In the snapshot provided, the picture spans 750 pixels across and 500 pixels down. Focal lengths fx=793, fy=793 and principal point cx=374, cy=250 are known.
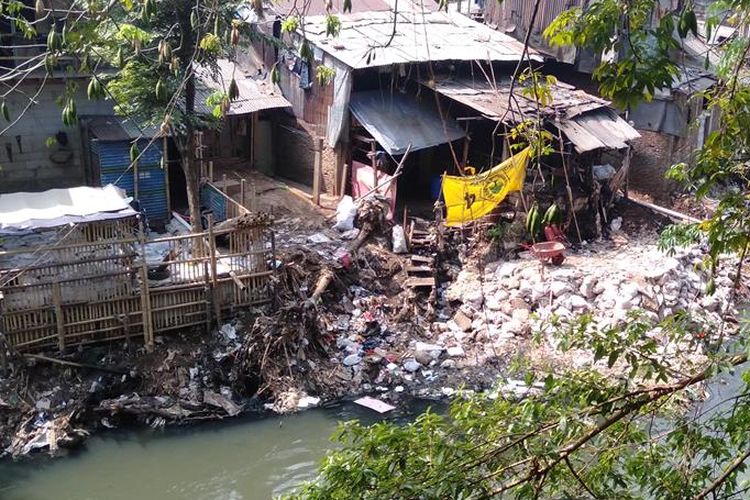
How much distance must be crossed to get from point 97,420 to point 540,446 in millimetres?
8108

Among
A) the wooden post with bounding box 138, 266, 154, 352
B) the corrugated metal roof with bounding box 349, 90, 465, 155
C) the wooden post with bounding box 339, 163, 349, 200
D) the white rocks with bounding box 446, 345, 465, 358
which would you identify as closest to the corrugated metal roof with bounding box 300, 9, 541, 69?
the corrugated metal roof with bounding box 349, 90, 465, 155

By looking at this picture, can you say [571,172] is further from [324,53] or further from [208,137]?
[208,137]

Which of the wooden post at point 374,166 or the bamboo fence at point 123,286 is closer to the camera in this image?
the bamboo fence at point 123,286

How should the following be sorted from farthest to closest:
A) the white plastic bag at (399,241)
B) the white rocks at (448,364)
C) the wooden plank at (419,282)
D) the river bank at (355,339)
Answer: the white plastic bag at (399,241), the wooden plank at (419,282), the white rocks at (448,364), the river bank at (355,339)

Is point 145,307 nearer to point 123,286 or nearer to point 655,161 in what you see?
point 123,286

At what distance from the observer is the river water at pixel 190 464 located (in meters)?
9.48

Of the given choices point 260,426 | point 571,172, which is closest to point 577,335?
point 260,426

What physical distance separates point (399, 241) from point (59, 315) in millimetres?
5917

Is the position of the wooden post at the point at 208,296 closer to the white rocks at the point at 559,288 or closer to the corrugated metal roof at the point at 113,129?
the corrugated metal roof at the point at 113,129

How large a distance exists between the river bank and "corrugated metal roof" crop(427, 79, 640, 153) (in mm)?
1993

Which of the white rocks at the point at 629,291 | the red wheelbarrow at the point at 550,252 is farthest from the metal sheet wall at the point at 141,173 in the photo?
the white rocks at the point at 629,291

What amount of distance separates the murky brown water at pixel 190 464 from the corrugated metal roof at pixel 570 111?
6.46 metres

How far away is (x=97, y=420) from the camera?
33.7 feet

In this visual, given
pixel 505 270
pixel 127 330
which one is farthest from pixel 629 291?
pixel 127 330
